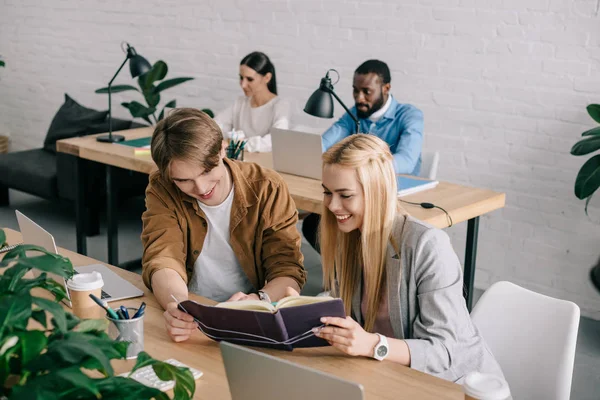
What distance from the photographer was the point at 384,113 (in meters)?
3.77

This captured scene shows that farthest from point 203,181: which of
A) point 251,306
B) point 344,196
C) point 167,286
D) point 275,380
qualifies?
point 275,380

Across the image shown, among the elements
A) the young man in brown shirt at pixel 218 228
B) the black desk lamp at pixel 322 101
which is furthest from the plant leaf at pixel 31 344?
the black desk lamp at pixel 322 101

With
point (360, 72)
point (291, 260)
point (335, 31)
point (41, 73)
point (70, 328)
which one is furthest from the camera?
point (41, 73)

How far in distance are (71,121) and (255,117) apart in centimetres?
157

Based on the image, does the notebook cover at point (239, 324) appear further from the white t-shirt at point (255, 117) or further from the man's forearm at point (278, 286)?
the white t-shirt at point (255, 117)

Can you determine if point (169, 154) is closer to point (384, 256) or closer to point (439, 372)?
point (384, 256)

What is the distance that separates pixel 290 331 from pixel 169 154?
0.63 m

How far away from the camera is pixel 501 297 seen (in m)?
1.93

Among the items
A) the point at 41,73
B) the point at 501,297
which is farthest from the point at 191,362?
the point at 41,73

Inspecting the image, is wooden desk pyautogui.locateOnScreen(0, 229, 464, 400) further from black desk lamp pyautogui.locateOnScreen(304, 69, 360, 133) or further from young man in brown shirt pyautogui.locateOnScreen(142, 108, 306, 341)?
black desk lamp pyautogui.locateOnScreen(304, 69, 360, 133)

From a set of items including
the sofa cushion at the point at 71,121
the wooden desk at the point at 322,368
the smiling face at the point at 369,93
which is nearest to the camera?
the wooden desk at the point at 322,368

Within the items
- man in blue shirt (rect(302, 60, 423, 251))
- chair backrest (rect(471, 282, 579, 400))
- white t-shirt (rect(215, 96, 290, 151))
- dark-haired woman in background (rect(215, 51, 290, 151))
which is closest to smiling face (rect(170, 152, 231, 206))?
chair backrest (rect(471, 282, 579, 400))

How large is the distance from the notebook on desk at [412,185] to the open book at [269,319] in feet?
4.85

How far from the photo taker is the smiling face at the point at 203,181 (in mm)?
2029
